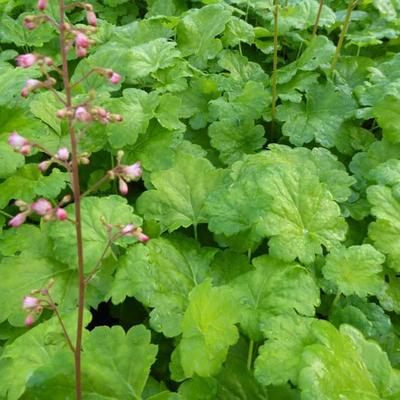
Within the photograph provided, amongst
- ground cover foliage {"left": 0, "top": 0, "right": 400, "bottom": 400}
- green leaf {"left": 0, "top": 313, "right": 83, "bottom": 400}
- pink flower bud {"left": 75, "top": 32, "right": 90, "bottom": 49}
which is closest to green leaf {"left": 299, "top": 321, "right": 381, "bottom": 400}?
ground cover foliage {"left": 0, "top": 0, "right": 400, "bottom": 400}

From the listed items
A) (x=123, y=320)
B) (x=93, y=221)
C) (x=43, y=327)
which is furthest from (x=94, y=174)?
(x=43, y=327)

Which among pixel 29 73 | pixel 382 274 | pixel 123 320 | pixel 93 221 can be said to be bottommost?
pixel 123 320

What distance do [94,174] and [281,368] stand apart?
1.23 metres

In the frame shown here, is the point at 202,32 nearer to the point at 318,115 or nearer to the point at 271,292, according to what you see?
the point at 318,115

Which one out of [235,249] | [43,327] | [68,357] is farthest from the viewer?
[235,249]

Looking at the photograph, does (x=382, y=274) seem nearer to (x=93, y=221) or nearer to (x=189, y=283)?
(x=189, y=283)

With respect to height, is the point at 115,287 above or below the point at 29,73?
below

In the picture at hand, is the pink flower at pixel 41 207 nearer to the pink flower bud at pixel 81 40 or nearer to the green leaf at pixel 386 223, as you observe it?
the pink flower bud at pixel 81 40

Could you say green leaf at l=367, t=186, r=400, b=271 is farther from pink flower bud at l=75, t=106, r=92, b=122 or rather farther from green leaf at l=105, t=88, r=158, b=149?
pink flower bud at l=75, t=106, r=92, b=122

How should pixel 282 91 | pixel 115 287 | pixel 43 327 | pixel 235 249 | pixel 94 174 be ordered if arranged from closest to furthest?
1. pixel 43 327
2. pixel 115 287
3. pixel 235 249
4. pixel 94 174
5. pixel 282 91

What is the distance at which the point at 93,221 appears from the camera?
187 centimetres

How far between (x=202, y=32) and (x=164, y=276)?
4.95 feet

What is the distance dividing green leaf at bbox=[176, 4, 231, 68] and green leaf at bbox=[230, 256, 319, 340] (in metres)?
1.36

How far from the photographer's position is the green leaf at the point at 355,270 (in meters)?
1.74
